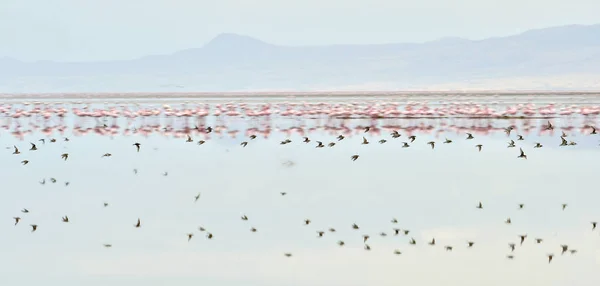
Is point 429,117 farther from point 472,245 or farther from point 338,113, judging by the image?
point 472,245

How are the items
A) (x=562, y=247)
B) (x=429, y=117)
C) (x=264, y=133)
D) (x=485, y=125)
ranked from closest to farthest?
(x=562, y=247), (x=264, y=133), (x=485, y=125), (x=429, y=117)

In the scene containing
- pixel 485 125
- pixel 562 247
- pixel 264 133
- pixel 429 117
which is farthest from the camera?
pixel 429 117

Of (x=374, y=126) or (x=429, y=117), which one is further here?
(x=429, y=117)

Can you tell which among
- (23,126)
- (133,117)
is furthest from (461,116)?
(23,126)

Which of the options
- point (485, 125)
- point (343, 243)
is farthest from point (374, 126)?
point (343, 243)

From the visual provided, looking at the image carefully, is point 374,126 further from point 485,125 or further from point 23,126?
point 23,126

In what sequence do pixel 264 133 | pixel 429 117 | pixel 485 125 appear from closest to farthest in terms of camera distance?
pixel 264 133 → pixel 485 125 → pixel 429 117

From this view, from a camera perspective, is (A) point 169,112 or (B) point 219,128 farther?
(A) point 169,112

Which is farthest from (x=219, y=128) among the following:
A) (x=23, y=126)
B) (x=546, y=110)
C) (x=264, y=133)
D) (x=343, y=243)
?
(x=343, y=243)
